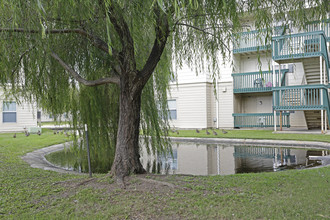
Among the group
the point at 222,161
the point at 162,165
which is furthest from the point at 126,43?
the point at 222,161

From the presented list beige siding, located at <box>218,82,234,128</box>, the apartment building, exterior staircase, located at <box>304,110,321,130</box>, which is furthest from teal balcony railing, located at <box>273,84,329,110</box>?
beige siding, located at <box>218,82,234,128</box>

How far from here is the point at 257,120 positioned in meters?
17.9

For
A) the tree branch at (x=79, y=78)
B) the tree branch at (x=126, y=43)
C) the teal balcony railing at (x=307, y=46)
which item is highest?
the teal balcony railing at (x=307, y=46)

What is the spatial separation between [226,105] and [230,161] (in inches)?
430

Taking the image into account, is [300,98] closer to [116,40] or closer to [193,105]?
[193,105]

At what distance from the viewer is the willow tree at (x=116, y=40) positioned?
431 centimetres

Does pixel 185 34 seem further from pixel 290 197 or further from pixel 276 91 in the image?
pixel 276 91

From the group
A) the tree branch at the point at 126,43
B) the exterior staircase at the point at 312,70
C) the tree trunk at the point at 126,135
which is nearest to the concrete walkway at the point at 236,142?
the tree trunk at the point at 126,135

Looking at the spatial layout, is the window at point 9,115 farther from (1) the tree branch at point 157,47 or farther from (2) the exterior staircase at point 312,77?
(2) the exterior staircase at point 312,77

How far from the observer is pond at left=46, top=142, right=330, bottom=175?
712 cm

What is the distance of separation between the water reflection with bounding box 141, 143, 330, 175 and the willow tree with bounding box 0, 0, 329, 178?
2.15 m

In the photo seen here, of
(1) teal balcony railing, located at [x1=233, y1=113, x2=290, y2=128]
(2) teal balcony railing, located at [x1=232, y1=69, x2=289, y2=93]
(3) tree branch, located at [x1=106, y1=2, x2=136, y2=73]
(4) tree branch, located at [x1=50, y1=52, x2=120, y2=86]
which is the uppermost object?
(2) teal balcony railing, located at [x1=232, y1=69, x2=289, y2=93]

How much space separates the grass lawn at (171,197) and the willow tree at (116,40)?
0.78 metres

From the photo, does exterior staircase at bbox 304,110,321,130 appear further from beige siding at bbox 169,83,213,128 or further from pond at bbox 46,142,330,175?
pond at bbox 46,142,330,175
